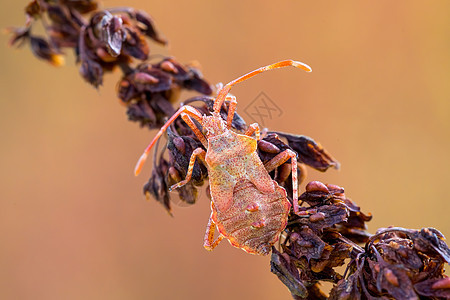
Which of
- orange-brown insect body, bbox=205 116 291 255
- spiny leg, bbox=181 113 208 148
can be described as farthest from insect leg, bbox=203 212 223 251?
spiny leg, bbox=181 113 208 148

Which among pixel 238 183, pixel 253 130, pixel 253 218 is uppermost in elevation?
pixel 253 130

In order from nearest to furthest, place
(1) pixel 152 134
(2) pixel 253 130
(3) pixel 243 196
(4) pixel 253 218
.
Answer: (4) pixel 253 218, (3) pixel 243 196, (2) pixel 253 130, (1) pixel 152 134

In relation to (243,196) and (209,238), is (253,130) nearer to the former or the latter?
(243,196)

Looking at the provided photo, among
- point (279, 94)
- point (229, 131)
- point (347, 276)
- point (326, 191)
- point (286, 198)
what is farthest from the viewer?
point (279, 94)

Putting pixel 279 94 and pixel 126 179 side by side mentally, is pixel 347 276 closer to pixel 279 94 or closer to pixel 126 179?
pixel 279 94

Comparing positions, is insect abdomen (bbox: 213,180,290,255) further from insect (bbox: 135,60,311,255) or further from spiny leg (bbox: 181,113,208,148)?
spiny leg (bbox: 181,113,208,148)

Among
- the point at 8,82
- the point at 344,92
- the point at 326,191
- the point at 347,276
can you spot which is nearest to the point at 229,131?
the point at 326,191

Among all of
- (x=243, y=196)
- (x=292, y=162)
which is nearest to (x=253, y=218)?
(x=243, y=196)

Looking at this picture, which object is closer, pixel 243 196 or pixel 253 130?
pixel 243 196
